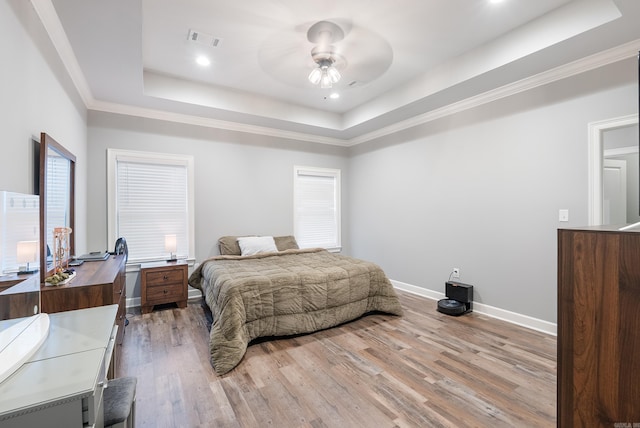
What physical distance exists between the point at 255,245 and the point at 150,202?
5.15ft

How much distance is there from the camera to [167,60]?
128 inches

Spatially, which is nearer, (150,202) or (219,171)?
(150,202)

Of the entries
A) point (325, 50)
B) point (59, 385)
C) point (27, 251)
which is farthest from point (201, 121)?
point (59, 385)

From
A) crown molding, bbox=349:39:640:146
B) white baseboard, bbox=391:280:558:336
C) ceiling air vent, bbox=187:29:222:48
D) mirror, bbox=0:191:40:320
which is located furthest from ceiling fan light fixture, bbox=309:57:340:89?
white baseboard, bbox=391:280:558:336

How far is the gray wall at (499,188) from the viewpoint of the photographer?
2820 millimetres

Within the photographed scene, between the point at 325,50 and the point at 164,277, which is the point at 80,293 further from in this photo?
the point at 325,50

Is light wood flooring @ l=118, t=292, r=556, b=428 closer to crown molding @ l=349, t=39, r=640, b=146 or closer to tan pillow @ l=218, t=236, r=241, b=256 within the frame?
tan pillow @ l=218, t=236, r=241, b=256

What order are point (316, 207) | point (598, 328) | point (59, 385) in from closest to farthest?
point (59, 385) → point (598, 328) → point (316, 207)

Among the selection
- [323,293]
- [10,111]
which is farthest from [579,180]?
[10,111]

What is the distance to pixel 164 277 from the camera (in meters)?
3.67

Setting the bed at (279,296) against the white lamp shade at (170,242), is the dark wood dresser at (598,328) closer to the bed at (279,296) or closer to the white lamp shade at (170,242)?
the bed at (279,296)

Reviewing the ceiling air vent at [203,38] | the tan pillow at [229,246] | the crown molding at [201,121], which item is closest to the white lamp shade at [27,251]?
the ceiling air vent at [203,38]

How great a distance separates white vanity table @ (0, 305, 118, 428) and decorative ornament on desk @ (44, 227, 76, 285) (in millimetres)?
1045

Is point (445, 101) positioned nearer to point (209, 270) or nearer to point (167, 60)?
point (167, 60)
